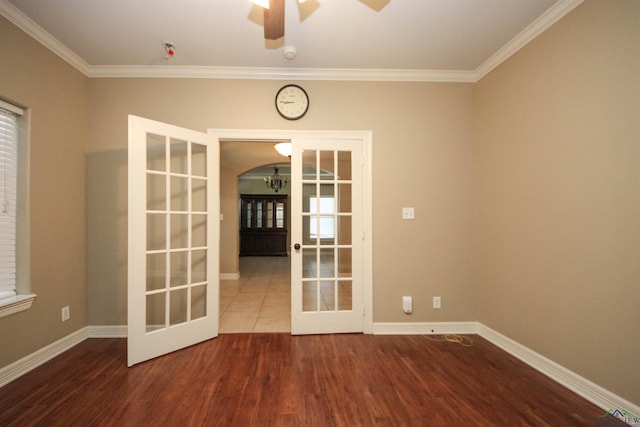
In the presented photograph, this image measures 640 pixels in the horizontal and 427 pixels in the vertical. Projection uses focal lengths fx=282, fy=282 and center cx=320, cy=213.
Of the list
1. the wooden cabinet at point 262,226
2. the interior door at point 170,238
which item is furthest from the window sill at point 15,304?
the wooden cabinet at point 262,226

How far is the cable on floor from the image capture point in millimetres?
2746


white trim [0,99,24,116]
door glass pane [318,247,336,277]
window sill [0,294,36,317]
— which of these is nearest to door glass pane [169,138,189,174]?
white trim [0,99,24,116]

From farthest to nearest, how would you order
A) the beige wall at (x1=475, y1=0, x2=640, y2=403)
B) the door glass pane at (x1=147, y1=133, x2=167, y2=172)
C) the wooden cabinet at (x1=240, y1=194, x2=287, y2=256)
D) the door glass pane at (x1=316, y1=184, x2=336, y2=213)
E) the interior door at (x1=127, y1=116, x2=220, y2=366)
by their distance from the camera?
the wooden cabinet at (x1=240, y1=194, x2=287, y2=256) → the door glass pane at (x1=316, y1=184, x2=336, y2=213) → the door glass pane at (x1=147, y1=133, x2=167, y2=172) → the interior door at (x1=127, y1=116, x2=220, y2=366) → the beige wall at (x1=475, y1=0, x2=640, y2=403)

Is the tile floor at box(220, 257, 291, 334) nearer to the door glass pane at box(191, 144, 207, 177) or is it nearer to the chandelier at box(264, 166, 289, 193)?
the door glass pane at box(191, 144, 207, 177)

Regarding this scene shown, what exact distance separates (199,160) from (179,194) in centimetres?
40

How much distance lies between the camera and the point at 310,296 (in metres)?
3.05

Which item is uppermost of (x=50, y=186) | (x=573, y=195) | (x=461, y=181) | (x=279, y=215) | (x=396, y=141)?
(x=396, y=141)

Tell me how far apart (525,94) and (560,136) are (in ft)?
1.76

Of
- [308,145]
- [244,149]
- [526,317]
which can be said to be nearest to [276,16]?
[308,145]

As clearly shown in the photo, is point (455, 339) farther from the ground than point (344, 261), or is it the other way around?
point (344, 261)

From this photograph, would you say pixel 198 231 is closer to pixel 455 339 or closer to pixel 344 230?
pixel 344 230

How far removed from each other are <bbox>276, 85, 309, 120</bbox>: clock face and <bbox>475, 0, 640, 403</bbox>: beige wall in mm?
1889

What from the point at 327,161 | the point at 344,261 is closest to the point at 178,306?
the point at 344,261

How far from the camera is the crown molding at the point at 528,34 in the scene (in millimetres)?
2032
